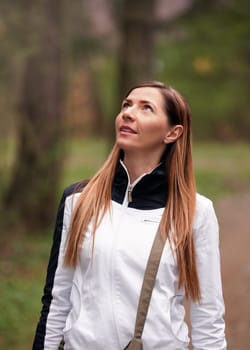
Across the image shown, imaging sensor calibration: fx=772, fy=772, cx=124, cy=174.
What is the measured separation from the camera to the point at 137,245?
3016 millimetres

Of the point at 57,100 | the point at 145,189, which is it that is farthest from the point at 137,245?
the point at 57,100

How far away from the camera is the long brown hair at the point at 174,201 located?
304 cm

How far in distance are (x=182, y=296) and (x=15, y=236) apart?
A: 8.92 metres

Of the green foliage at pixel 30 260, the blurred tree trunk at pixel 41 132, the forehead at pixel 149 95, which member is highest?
the forehead at pixel 149 95

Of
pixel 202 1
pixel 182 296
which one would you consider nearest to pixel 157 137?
pixel 182 296

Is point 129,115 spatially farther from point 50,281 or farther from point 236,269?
point 236,269

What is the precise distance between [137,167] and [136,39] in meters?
10.4

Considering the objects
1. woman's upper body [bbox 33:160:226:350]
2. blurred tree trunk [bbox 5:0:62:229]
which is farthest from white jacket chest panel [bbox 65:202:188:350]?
blurred tree trunk [bbox 5:0:62:229]

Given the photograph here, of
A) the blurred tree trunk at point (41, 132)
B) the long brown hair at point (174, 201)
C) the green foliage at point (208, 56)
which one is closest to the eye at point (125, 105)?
the long brown hair at point (174, 201)

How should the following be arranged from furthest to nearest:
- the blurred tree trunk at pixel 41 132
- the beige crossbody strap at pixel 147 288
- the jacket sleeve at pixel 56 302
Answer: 1. the blurred tree trunk at pixel 41 132
2. the jacket sleeve at pixel 56 302
3. the beige crossbody strap at pixel 147 288

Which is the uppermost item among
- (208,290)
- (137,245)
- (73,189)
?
(73,189)

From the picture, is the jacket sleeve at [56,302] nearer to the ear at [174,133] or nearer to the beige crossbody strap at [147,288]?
the beige crossbody strap at [147,288]

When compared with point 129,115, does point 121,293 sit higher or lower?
lower

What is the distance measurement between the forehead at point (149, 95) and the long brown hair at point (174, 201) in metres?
0.02
